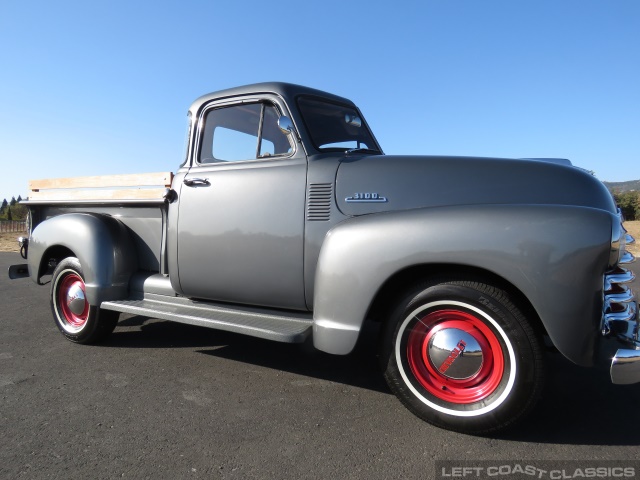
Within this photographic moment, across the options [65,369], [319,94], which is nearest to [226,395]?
[65,369]

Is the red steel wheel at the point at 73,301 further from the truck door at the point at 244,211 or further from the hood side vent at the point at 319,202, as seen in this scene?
the hood side vent at the point at 319,202

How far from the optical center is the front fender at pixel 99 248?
146 inches

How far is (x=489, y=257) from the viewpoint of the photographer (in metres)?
2.22

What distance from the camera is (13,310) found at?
534 cm

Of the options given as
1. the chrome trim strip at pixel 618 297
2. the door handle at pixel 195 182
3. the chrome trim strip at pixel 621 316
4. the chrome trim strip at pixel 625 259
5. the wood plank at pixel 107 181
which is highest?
the wood plank at pixel 107 181

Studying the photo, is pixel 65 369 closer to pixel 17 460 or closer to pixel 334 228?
pixel 17 460

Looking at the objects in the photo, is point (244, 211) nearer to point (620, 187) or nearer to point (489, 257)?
point (489, 257)

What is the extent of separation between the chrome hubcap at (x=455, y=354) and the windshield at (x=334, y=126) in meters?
1.57

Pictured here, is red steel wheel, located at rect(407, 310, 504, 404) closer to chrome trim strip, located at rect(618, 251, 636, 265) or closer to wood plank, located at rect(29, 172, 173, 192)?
chrome trim strip, located at rect(618, 251, 636, 265)

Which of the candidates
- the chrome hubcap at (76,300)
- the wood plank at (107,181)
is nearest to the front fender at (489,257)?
the wood plank at (107,181)

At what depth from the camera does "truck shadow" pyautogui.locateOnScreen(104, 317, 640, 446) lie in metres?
2.32

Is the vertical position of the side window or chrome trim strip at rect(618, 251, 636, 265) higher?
the side window

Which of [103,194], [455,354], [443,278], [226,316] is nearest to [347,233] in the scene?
[443,278]
